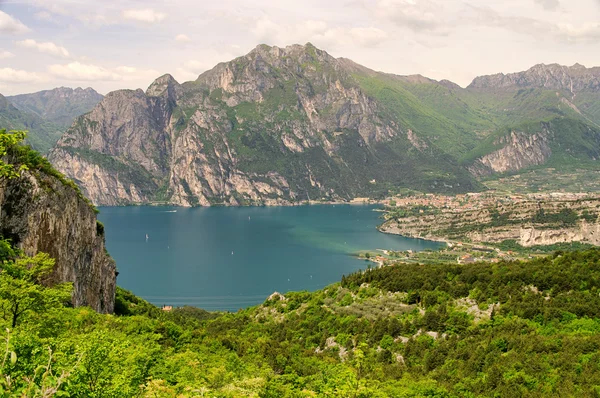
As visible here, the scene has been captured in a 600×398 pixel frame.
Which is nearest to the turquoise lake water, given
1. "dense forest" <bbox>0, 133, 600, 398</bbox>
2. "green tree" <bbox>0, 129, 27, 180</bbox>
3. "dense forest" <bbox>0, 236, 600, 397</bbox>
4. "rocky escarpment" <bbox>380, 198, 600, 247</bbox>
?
"rocky escarpment" <bbox>380, 198, 600, 247</bbox>

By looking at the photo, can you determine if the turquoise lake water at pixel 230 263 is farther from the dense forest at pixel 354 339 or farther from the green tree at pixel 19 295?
the green tree at pixel 19 295

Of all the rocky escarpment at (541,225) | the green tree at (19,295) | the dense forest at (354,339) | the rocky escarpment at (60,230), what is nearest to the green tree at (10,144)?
the dense forest at (354,339)

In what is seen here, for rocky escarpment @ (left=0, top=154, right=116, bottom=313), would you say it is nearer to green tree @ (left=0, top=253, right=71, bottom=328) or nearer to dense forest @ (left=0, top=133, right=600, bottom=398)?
dense forest @ (left=0, top=133, right=600, bottom=398)

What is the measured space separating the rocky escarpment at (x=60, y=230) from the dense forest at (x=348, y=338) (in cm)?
219

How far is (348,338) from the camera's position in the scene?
46250 millimetres

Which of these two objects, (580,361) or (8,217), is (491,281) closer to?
(580,361)

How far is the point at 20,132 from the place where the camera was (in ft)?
58.8

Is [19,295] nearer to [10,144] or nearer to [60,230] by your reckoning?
[10,144]

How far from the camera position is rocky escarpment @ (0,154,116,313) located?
35.4 meters

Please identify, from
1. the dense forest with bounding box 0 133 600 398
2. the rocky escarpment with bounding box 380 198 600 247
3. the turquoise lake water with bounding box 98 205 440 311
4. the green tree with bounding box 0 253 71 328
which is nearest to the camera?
the dense forest with bounding box 0 133 600 398

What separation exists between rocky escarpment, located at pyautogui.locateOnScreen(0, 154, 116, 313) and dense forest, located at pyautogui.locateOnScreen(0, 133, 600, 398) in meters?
2.19

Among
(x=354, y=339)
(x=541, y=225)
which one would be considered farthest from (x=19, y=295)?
(x=541, y=225)

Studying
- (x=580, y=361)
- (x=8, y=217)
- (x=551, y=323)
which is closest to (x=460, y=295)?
(x=551, y=323)

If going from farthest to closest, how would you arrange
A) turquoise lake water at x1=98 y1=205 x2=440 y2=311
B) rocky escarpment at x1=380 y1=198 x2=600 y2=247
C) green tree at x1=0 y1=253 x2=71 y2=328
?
rocky escarpment at x1=380 y1=198 x2=600 y2=247 → turquoise lake water at x1=98 y1=205 x2=440 y2=311 → green tree at x1=0 y1=253 x2=71 y2=328
